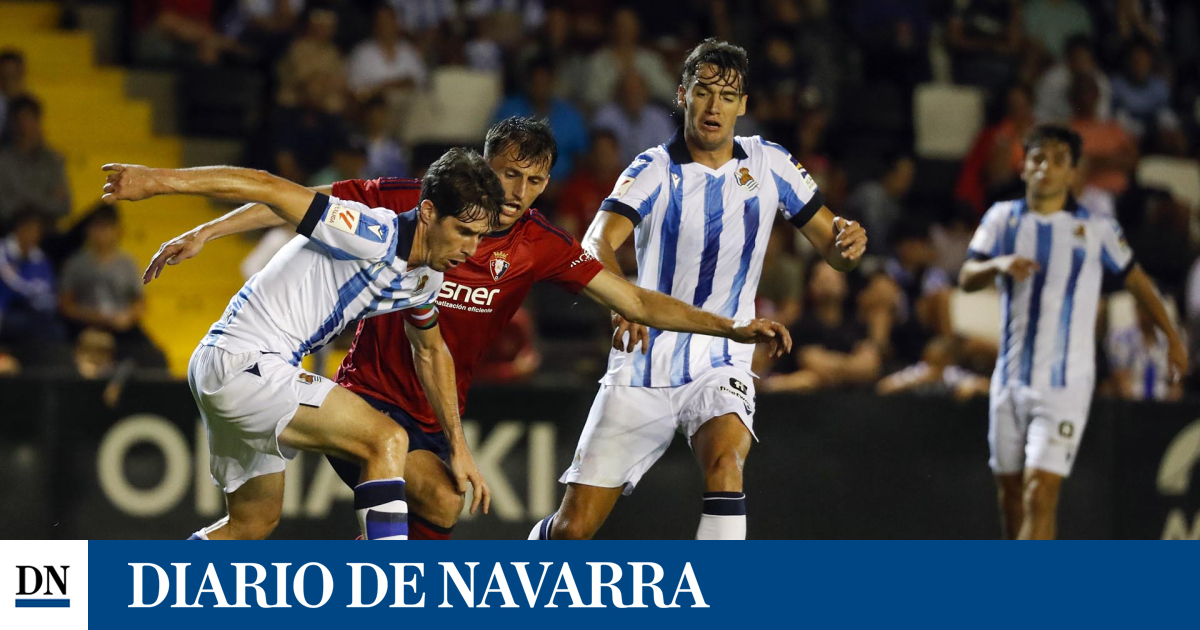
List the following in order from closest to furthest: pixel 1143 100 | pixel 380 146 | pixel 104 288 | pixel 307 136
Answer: pixel 104 288
pixel 307 136
pixel 380 146
pixel 1143 100

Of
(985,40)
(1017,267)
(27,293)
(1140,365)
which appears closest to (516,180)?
(1017,267)

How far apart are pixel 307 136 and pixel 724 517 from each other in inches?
238

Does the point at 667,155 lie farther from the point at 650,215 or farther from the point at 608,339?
the point at 608,339

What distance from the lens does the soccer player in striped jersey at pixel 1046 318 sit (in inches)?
283

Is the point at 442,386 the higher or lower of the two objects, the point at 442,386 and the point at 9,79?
the lower

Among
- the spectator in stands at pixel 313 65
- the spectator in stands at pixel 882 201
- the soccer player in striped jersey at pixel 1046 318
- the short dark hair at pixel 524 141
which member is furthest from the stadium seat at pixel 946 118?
the short dark hair at pixel 524 141

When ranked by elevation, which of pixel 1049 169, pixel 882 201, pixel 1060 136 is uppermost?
pixel 882 201

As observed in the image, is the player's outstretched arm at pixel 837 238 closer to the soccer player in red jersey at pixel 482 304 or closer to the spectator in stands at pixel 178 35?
the soccer player in red jersey at pixel 482 304

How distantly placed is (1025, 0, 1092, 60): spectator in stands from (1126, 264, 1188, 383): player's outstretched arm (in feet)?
21.4

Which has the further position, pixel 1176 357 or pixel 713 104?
pixel 1176 357

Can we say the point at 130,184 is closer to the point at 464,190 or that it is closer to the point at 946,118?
the point at 464,190

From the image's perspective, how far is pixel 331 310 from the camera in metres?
5.08

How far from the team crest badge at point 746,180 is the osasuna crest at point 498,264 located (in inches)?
38.0

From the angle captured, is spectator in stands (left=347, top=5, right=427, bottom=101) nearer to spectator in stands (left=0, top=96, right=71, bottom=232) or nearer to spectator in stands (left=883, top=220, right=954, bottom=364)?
spectator in stands (left=0, top=96, right=71, bottom=232)
